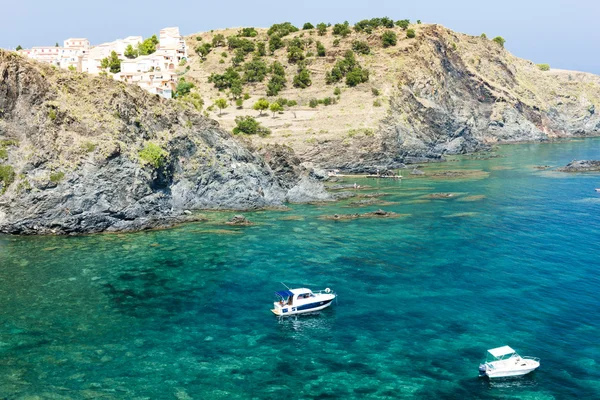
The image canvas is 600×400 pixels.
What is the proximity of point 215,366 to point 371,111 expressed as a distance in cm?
10802

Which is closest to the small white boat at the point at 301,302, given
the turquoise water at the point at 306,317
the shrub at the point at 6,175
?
the turquoise water at the point at 306,317

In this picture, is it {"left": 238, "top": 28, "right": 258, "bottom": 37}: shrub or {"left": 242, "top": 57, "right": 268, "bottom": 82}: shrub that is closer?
{"left": 242, "top": 57, "right": 268, "bottom": 82}: shrub

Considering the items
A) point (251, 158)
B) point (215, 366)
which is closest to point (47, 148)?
point (251, 158)

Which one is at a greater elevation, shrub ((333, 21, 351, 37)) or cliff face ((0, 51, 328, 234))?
shrub ((333, 21, 351, 37))

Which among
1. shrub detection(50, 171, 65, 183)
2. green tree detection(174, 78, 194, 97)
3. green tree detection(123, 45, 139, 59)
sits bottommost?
shrub detection(50, 171, 65, 183)

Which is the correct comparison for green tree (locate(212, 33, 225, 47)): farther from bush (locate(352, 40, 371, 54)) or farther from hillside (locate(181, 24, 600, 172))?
bush (locate(352, 40, 371, 54))

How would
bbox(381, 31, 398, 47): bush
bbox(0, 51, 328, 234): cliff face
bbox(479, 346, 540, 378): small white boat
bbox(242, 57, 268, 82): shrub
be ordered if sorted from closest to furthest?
bbox(479, 346, 540, 378): small white boat
bbox(0, 51, 328, 234): cliff face
bbox(242, 57, 268, 82): shrub
bbox(381, 31, 398, 47): bush

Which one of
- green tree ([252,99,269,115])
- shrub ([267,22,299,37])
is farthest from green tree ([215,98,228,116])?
shrub ([267,22,299,37])

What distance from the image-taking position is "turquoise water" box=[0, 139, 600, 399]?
33000 mm

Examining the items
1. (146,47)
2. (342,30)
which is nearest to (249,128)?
(146,47)

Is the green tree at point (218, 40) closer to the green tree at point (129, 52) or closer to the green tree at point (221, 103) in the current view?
the green tree at point (129, 52)

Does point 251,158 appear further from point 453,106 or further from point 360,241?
point 453,106

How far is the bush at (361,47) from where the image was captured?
164 metres

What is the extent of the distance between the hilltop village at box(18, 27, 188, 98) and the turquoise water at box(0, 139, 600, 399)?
69.7 meters
